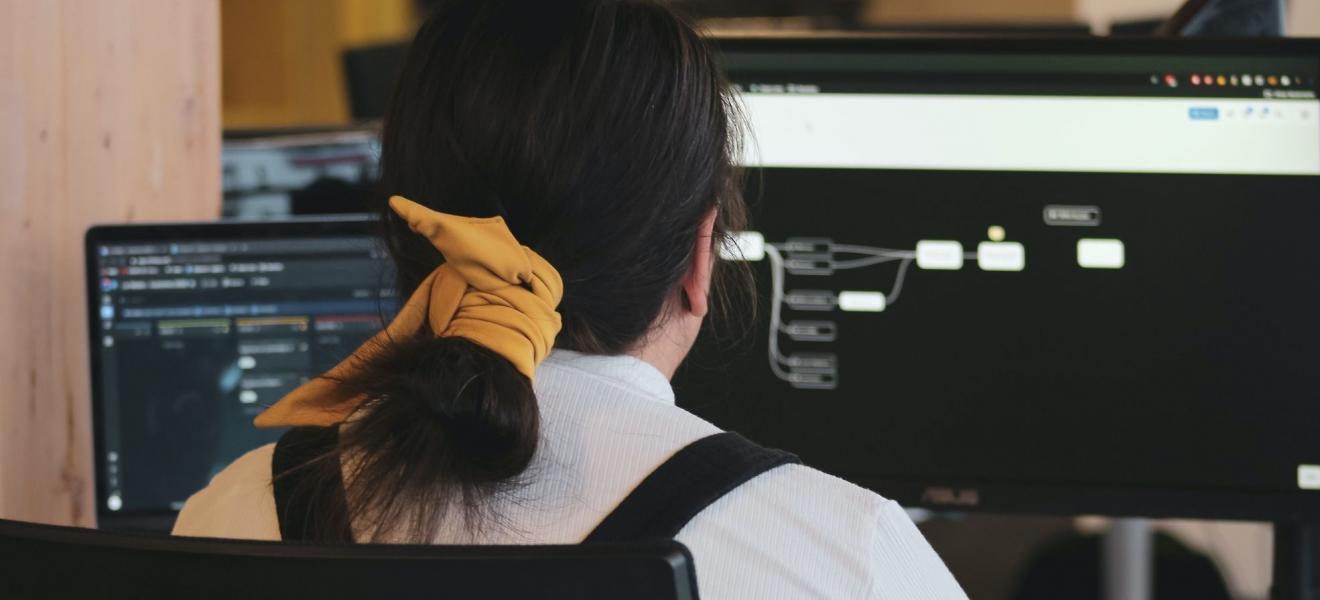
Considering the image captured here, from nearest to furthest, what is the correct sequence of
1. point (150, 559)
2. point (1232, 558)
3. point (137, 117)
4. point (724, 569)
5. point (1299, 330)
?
point (150, 559), point (724, 569), point (1299, 330), point (137, 117), point (1232, 558)

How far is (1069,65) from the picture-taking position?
135 cm

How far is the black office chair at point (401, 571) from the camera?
0.61 meters

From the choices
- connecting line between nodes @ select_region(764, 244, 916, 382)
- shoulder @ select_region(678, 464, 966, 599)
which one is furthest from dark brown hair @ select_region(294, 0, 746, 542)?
connecting line between nodes @ select_region(764, 244, 916, 382)

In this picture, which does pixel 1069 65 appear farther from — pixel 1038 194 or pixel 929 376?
pixel 929 376

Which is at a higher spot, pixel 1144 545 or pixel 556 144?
pixel 556 144

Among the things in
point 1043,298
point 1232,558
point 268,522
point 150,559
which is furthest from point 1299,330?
point 1232,558

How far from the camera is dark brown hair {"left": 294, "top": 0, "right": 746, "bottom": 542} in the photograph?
2.54ft

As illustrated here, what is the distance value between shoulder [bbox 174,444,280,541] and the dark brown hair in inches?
1.5

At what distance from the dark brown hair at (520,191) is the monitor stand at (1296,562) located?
2.53 feet

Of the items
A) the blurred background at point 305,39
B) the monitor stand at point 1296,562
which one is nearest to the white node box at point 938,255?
the monitor stand at point 1296,562

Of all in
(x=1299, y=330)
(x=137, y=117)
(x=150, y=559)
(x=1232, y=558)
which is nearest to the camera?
(x=150, y=559)

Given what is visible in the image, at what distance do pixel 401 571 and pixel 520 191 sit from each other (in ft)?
0.92

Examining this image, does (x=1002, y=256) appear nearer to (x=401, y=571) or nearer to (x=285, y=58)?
(x=401, y=571)

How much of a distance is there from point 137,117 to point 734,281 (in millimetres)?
642
